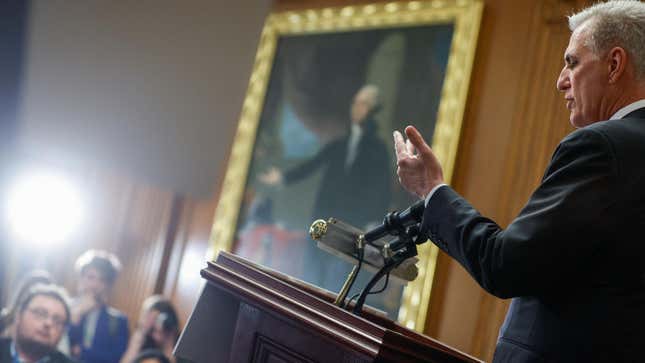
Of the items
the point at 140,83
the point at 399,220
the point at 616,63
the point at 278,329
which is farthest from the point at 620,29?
the point at 140,83

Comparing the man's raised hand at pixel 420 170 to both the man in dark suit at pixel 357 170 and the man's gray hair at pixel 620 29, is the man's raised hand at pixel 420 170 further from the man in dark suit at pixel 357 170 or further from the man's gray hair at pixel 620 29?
the man in dark suit at pixel 357 170

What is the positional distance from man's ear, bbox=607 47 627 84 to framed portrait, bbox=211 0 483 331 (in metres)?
3.57

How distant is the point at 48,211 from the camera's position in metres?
7.30

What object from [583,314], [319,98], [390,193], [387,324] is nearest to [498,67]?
[390,193]

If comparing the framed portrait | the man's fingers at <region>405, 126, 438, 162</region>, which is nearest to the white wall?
the man's fingers at <region>405, 126, 438, 162</region>

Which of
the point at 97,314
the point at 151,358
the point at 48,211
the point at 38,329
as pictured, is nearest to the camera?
the point at 38,329

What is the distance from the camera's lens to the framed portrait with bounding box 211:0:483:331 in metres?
5.66

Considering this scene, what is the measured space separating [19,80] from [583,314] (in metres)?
1.39

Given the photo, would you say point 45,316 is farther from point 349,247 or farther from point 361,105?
point 349,247

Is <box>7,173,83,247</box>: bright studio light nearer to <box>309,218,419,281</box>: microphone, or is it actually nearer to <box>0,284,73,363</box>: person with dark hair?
<box>0,284,73,363</box>: person with dark hair

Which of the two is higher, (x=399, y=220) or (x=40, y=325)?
(x=399, y=220)

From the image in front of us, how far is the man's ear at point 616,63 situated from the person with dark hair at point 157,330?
4957 mm

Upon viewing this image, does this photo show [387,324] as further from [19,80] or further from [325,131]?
[325,131]

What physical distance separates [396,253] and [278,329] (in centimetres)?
37
